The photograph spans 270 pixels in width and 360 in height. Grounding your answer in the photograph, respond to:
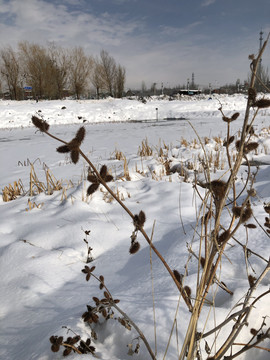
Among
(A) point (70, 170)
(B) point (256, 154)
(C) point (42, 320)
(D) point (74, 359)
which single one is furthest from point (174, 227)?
(B) point (256, 154)

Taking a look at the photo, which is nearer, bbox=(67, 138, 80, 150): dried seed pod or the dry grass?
bbox=(67, 138, 80, 150): dried seed pod

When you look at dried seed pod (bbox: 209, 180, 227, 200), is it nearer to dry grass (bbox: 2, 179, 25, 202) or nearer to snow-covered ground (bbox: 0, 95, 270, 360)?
snow-covered ground (bbox: 0, 95, 270, 360)

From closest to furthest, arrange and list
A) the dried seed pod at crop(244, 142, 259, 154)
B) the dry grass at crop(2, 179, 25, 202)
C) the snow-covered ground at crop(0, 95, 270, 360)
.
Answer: the dried seed pod at crop(244, 142, 259, 154)
the snow-covered ground at crop(0, 95, 270, 360)
the dry grass at crop(2, 179, 25, 202)

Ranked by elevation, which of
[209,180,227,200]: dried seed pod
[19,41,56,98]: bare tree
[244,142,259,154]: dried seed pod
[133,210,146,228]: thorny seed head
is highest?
[19,41,56,98]: bare tree

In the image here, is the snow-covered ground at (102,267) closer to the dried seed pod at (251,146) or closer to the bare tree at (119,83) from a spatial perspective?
the dried seed pod at (251,146)

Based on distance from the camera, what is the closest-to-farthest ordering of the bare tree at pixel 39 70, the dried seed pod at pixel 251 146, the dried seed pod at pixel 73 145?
the dried seed pod at pixel 73 145, the dried seed pod at pixel 251 146, the bare tree at pixel 39 70

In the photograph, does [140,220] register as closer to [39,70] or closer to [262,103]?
[262,103]

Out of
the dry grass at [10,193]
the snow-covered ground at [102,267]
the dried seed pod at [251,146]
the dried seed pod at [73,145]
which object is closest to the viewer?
the dried seed pod at [73,145]

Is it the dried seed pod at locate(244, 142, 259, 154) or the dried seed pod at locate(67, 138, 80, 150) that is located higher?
the dried seed pod at locate(67, 138, 80, 150)

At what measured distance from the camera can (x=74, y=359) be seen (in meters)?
0.77

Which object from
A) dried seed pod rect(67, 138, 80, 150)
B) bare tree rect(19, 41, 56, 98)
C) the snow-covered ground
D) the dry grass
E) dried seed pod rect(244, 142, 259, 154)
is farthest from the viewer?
bare tree rect(19, 41, 56, 98)

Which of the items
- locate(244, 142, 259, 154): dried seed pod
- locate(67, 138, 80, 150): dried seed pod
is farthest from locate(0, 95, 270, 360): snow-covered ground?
locate(67, 138, 80, 150): dried seed pod

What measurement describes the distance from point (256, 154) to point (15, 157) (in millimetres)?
4878

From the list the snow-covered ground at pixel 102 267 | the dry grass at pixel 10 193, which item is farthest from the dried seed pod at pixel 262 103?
the dry grass at pixel 10 193
